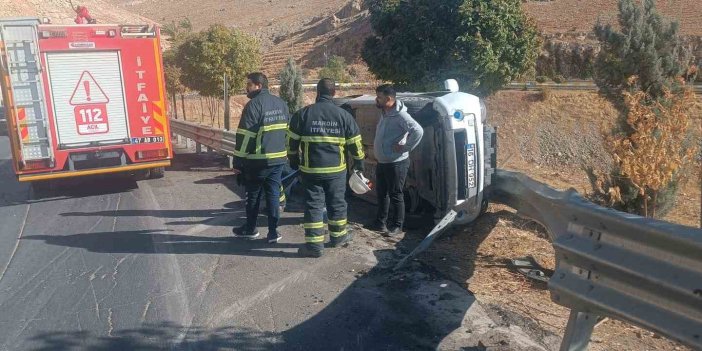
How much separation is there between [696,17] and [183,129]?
43.2m

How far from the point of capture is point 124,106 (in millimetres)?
10164

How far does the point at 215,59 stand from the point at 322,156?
14.9 meters

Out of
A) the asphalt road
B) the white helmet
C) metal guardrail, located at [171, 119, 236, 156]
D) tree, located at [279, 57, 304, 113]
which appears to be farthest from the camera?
tree, located at [279, 57, 304, 113]

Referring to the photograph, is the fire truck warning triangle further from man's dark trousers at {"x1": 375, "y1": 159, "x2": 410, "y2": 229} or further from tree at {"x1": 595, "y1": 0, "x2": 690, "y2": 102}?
tree at {"x1": 595, "y1": 0, "x2": 690, "y2": 102}

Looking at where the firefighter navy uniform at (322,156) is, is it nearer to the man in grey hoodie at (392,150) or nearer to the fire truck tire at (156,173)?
the man in grey hoodie at (392,150)

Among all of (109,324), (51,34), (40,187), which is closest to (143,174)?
(40,187)

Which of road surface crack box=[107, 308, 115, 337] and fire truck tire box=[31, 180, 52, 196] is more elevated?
fire truck tire box=[31, 180, 52, 196]

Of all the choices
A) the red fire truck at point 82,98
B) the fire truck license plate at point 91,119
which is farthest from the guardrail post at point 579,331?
the fire truck license plate at point 91,119

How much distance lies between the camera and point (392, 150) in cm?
699

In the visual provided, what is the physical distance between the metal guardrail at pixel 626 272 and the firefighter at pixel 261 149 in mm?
3494

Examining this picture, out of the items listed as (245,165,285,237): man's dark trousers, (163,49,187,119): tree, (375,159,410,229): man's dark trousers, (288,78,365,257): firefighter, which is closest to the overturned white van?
(375,159,410,229): man's dark trousers

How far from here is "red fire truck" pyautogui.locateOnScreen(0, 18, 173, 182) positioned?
9.24m

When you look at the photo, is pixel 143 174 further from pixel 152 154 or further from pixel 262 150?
pixel 262 150

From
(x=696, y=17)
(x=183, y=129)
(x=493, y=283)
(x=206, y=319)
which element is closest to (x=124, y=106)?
(x=183, y=129)
